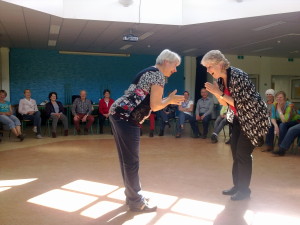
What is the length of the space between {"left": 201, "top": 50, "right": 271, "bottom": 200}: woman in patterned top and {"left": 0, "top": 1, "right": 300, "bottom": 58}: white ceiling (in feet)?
11.6

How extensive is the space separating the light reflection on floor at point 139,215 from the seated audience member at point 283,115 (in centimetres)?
286

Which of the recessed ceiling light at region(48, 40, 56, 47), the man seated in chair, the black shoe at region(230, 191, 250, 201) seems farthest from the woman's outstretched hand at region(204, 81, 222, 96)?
the recessed ceiling light at region(48, 40, 56, 47)

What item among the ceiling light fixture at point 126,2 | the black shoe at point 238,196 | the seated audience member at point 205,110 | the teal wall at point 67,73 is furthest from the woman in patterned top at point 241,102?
the teal wall at point 67,73

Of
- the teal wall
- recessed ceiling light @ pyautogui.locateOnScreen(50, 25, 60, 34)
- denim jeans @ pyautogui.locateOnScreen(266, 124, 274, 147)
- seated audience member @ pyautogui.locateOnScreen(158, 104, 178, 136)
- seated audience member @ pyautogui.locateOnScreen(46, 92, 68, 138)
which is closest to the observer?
denim jeans @ pyautogui.locateOnScreen(266, 124, 274, 147)

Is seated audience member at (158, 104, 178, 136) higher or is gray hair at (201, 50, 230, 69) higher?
gray hair at (201, 50, 230, 69)

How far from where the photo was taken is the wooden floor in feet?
7.80

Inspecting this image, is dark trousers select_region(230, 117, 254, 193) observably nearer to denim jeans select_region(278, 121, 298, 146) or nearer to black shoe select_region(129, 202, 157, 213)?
black shoe select_region(129, 202, 157, 213)

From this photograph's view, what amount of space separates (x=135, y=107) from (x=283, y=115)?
11.6ft

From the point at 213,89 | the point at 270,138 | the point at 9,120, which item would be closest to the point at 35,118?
the point at 9,120

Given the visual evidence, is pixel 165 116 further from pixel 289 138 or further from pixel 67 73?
pixel 67 73

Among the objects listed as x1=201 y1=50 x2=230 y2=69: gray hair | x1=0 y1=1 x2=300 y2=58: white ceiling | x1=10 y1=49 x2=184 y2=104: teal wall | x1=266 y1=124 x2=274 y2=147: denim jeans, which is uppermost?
x1=0 y1=1 x2=300 y2=58: white ceiling

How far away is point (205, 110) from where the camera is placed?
7.07 metres

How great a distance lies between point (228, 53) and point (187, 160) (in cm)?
737

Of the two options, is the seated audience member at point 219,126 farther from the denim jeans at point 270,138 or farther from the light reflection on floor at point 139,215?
the light reflection on floor at point 139,215
